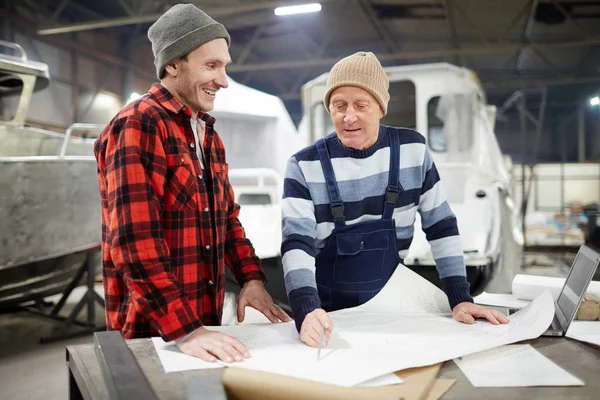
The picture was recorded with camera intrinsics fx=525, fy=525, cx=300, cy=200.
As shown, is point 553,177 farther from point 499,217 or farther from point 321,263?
point 321,263

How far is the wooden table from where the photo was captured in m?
0.85

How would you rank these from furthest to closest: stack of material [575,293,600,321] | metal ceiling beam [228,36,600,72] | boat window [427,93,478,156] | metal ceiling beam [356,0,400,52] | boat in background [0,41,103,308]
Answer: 1. metal ceiling beam [228,36,600,72]
2. metal ceiling beam [356,0,400,52]
3. boat window [427,93,478,156]
4. boat in background [0,41,103,308]
5. stack of material [575,293,600,321]

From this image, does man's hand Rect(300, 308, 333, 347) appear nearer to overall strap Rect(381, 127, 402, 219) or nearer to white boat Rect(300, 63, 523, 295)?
overall strap Rect(381, 127, 402, 219)

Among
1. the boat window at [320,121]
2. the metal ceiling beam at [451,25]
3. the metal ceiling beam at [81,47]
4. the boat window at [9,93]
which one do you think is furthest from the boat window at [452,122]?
the metal ceiling beam at [81,47]

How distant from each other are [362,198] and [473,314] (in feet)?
1.31

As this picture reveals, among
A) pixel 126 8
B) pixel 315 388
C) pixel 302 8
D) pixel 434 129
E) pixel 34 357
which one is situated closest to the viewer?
pixel 315 388

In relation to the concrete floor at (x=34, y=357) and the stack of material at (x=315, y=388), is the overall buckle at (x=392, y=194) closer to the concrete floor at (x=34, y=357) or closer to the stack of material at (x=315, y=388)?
the stack of material at (x=315, y=388)

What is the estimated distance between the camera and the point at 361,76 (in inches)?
52.2

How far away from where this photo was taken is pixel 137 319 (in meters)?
1.26

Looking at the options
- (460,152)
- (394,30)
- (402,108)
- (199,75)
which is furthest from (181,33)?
(394,30)

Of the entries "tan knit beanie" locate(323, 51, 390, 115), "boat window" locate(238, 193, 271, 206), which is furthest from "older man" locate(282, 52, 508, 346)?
"boat window" locate(238, 193, 271, 206)

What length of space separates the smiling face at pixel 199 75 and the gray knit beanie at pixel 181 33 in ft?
0.06

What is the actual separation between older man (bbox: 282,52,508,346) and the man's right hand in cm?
29

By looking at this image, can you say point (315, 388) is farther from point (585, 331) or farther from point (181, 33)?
point (181, 33)
